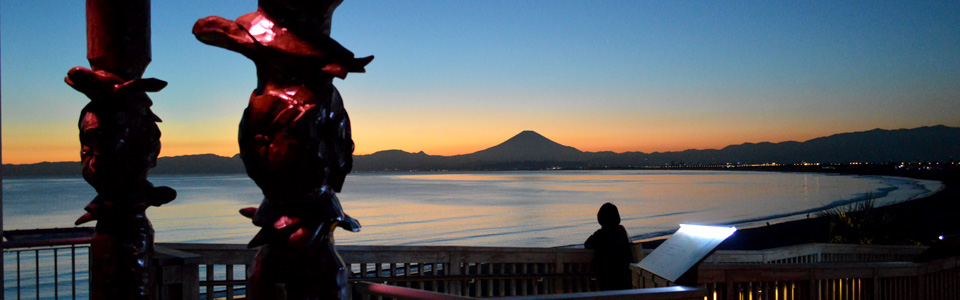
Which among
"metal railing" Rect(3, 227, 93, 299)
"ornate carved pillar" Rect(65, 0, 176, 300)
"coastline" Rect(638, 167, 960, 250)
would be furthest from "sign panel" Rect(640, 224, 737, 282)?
"coastline" Rect(638, 167, 960, 250)

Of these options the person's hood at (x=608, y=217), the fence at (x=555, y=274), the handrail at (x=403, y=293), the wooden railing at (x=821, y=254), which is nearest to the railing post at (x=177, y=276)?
the fence at (x=555, y=274)

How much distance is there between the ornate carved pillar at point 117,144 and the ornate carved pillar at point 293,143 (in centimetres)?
139

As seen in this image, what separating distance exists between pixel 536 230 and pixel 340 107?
32.1 meters

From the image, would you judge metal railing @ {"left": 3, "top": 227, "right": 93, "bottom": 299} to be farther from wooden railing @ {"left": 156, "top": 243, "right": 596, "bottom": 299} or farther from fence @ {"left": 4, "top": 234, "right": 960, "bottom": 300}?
wooden railing @ {"left": 156, "top": 243, "right": 596, "bottom": 299}

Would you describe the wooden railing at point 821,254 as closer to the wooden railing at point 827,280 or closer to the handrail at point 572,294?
the wooden railing at point 827,280

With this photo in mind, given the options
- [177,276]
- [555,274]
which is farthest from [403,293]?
[555,274]

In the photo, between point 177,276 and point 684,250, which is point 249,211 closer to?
point 177,276

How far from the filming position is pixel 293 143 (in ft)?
5.62

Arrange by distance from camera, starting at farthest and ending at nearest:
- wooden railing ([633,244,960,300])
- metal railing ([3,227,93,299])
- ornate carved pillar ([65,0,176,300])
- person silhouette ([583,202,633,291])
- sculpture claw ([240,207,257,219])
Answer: person silhouette ([583,202,633,291]), metal railing ([3,227,93,299]), wooden railing ([633,244,960,300]), ornate carved pillar ([65,0,176,300]), sculpture claw ([240,207,257,219])

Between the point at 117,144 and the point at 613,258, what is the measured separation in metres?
4.33

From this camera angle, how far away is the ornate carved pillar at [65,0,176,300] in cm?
291

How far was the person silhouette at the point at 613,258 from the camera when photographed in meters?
5.86

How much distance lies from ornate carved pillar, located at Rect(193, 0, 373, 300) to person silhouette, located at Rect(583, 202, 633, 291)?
4410mm

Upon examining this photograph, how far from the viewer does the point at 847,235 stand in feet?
45.6
